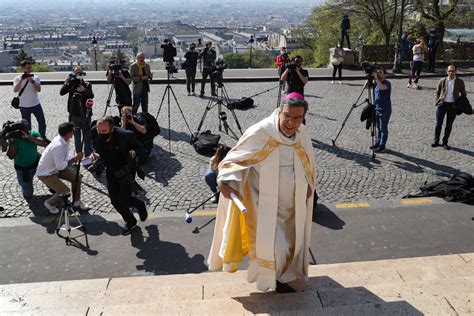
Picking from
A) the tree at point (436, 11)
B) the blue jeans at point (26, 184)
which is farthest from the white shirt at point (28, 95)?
the tree at point (436, 11)

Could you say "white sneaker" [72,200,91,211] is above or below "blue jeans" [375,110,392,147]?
below

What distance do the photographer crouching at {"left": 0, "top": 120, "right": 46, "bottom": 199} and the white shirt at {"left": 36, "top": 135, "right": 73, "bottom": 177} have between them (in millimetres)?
506

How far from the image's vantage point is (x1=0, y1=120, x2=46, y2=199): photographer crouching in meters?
7.08

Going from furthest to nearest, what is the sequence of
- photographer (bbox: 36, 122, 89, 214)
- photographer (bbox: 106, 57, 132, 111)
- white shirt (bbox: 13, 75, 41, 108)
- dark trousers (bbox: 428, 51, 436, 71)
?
dark trousers (bbox: 428, 51, 436, 71) → photographer (bbox: 106, 57, 132, 111) → white shirt (bbox: 13, 75, 41, 108) → photographer (bbox: 36, 122, 89, 214)

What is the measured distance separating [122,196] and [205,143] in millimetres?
3515

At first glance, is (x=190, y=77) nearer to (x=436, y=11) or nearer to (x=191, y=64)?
(x=191, y=64)

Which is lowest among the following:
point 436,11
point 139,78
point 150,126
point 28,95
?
point 150,126

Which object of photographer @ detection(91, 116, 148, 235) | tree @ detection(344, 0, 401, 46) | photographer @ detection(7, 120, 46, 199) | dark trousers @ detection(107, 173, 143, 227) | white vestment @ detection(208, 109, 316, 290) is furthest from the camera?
tree @ detection(344, 0, 401, 46)

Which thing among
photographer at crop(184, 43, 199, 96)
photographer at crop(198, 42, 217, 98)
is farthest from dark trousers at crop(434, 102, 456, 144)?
photographer at crop(184, 43, 199, 96)

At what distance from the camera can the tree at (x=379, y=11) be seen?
30.3m

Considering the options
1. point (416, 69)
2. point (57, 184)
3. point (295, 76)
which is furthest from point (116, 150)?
point (416, 69)

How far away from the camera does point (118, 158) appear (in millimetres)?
6023

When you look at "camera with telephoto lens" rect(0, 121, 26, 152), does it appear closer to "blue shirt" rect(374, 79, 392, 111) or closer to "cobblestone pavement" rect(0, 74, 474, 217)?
"cobblestone pavement" rect(0, 74, 474, 217)

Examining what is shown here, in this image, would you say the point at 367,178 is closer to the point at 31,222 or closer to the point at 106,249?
the point at 106,249
